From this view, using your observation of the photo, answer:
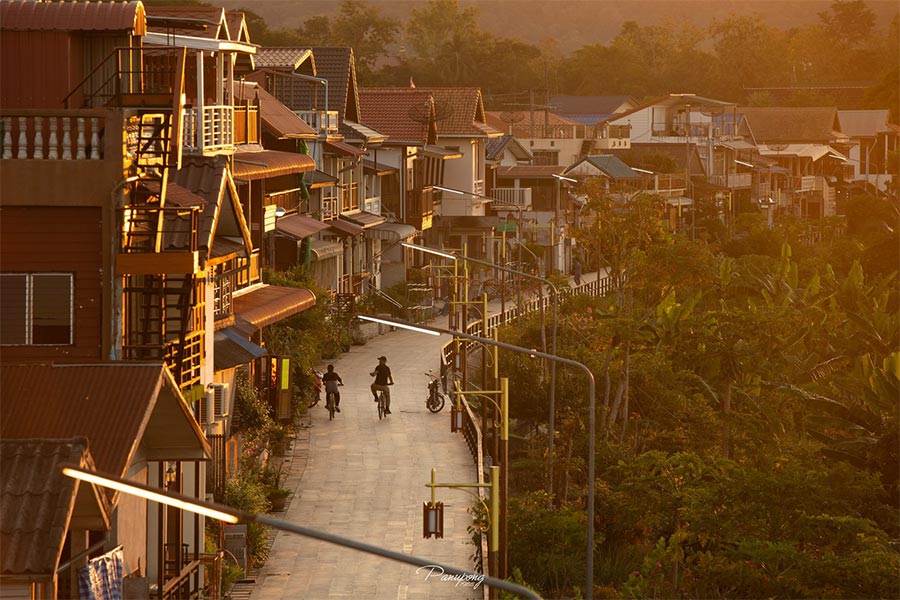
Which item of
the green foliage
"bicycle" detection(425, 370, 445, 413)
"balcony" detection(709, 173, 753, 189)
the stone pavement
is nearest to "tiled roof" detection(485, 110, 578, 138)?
"balcony" detection(709, 173, 753, 189)

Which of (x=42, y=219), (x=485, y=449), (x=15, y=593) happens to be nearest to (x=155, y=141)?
(x=42, y=219)

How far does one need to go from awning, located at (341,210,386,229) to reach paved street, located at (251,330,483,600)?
29.6ft

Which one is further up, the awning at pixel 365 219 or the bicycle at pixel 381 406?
the awning at pixel 365 219

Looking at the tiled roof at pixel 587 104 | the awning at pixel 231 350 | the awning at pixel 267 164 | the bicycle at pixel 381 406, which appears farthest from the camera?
the tiled roof at pixel 587 104

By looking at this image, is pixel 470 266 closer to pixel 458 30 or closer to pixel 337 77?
pixel 337 77

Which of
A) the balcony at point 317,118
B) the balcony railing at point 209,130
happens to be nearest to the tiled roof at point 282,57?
the balcony at point 317,118

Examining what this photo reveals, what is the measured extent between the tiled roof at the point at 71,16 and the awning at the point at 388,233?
3750 cm

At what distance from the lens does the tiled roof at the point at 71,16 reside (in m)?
21.7

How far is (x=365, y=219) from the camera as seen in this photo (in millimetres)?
57500

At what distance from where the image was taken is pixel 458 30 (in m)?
150

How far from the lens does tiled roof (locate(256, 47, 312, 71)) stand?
46844mm

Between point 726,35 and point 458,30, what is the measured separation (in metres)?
37.9

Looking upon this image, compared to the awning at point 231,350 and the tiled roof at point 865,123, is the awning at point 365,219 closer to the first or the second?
the awning at point 231,350

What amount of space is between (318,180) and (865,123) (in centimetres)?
10067
